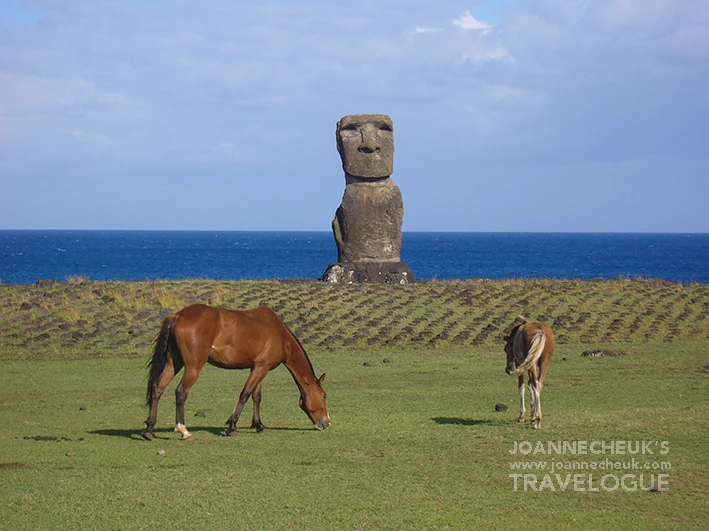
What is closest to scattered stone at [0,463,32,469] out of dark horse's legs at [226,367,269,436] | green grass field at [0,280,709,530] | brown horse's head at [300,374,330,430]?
green grass field at [0,280,709,530]

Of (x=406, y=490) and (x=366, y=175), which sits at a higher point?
(x=366, y=175)

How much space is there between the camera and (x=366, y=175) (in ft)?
105

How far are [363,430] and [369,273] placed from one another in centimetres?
2045

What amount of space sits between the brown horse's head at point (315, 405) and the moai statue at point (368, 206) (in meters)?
20.4

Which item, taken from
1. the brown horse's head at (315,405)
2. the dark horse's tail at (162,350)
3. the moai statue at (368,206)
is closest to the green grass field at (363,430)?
the brown horse's head at (315,405)

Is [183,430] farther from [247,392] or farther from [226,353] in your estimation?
[226,353]

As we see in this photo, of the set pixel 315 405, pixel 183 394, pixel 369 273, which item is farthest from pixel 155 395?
pixel 369 273

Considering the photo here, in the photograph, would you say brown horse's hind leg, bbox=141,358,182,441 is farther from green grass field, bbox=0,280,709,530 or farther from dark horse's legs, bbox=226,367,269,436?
dark horse's legs, bbox=226,367,269,436

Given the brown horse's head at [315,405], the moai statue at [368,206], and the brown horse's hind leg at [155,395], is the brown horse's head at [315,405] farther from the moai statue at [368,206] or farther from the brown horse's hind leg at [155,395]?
the moai statue at [368,206]

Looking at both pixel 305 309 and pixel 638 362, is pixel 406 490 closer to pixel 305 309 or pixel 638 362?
pixel 638 362

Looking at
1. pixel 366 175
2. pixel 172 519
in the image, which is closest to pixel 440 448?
pixel 172 519

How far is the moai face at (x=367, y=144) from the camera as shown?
104 feet

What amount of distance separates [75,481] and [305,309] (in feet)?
54.0

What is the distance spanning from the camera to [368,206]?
32.1 meters
